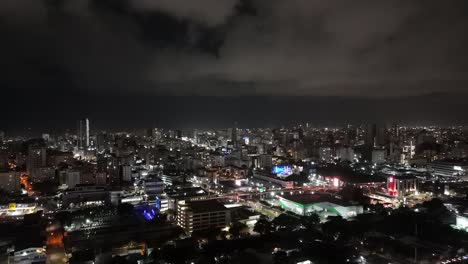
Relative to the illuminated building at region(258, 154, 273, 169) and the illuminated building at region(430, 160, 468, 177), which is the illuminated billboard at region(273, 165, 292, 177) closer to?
the illuminated building at region(258, 154, 273, 169)

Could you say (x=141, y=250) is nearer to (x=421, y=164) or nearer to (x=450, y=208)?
(x=450, y=208)

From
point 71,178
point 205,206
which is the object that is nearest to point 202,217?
point 205,206

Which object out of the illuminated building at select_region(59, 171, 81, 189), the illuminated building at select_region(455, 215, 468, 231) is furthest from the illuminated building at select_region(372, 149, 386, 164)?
the illuminated building at select_region(59, 171, 81, 189)

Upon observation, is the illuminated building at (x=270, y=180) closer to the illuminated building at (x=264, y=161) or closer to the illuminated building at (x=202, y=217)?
the illuminated building at (x=264, y=161)

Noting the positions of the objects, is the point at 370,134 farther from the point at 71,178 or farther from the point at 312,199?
the point at 71,178

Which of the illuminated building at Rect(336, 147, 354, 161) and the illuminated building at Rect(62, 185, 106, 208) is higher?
the illuminated building at Rect(336, 147, 354, 161)

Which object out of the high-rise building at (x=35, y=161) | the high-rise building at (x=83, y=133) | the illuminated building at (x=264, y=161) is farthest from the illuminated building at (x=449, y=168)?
the high-rise building at (x=83, y=133)

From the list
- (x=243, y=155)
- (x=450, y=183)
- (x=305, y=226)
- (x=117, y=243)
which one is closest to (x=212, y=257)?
(x=117, y=243)
